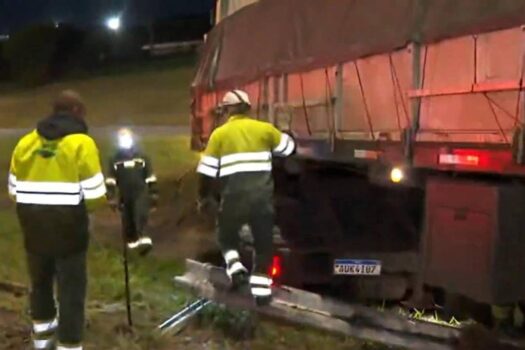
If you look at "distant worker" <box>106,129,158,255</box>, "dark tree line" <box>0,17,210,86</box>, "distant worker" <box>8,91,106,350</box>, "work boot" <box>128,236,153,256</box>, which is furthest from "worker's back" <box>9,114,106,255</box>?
"dark tree line" <box>0,17,210,86</box>

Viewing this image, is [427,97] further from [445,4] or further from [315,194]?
[315,194]

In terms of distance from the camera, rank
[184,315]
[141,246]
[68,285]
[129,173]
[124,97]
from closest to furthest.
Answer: [68,285]
[184,315]
[129,173]
[141,246]
[124,97]

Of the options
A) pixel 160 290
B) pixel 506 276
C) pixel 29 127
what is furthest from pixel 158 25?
pixel 506 276

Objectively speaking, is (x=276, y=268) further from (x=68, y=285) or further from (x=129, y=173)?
(x=129, y=173)

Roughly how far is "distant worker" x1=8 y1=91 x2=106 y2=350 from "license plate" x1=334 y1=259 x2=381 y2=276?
2222mm

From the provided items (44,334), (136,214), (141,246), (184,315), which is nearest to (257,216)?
(184,315)

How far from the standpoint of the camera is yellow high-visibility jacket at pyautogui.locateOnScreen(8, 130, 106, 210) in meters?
6.30

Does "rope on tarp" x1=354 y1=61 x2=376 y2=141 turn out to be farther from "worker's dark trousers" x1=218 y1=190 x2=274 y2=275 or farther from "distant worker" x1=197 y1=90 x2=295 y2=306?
"worker's dark trousers" x1=218 y1=190 x2=274 y2=275

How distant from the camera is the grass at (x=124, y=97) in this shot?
31.9m

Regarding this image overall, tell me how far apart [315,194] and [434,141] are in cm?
214

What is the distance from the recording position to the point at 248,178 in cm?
723

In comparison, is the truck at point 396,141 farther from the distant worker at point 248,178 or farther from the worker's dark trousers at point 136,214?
the worker's dark trousers at point 136,214

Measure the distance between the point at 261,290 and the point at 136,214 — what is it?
4.35 m

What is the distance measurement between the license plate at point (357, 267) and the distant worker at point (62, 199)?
2.22 meters
